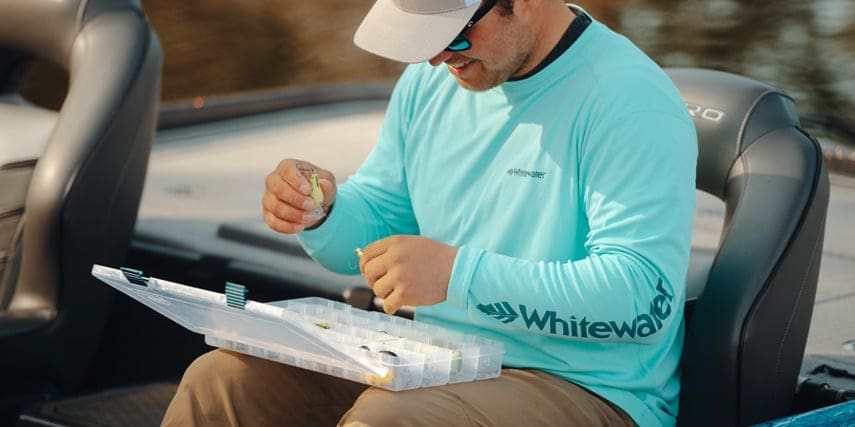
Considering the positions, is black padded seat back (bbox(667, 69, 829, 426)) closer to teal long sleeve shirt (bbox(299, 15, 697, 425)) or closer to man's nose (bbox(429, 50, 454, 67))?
teal long sleeve shirt (bbox(299, 15, 697, 425))

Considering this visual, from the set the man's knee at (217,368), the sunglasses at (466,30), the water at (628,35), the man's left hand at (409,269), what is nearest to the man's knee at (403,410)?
the man's left hand at (409,269)

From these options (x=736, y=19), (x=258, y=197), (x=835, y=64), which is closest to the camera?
(x=258, y=197)

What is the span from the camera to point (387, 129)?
2.09 metres

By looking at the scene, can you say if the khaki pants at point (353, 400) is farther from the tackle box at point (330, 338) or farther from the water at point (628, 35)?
the water at point (628, 35)

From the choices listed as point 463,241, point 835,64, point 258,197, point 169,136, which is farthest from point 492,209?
point 835,64

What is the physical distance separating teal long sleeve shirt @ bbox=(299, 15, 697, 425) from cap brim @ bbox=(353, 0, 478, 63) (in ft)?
0.51

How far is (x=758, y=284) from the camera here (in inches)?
73.0

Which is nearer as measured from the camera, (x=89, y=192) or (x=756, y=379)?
(x=756, y=379)

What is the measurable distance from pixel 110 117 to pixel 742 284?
1.25 m

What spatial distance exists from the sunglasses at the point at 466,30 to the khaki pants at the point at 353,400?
16.5 inches

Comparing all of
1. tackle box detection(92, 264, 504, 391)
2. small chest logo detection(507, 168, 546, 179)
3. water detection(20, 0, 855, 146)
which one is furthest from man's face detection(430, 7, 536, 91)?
water detection(20, 0, 855, 146)

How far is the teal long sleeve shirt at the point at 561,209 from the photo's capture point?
169cm

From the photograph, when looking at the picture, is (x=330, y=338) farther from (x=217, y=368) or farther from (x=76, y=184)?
(x=76, y=184)

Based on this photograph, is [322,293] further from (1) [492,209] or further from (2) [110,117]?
(1) [492,209]
